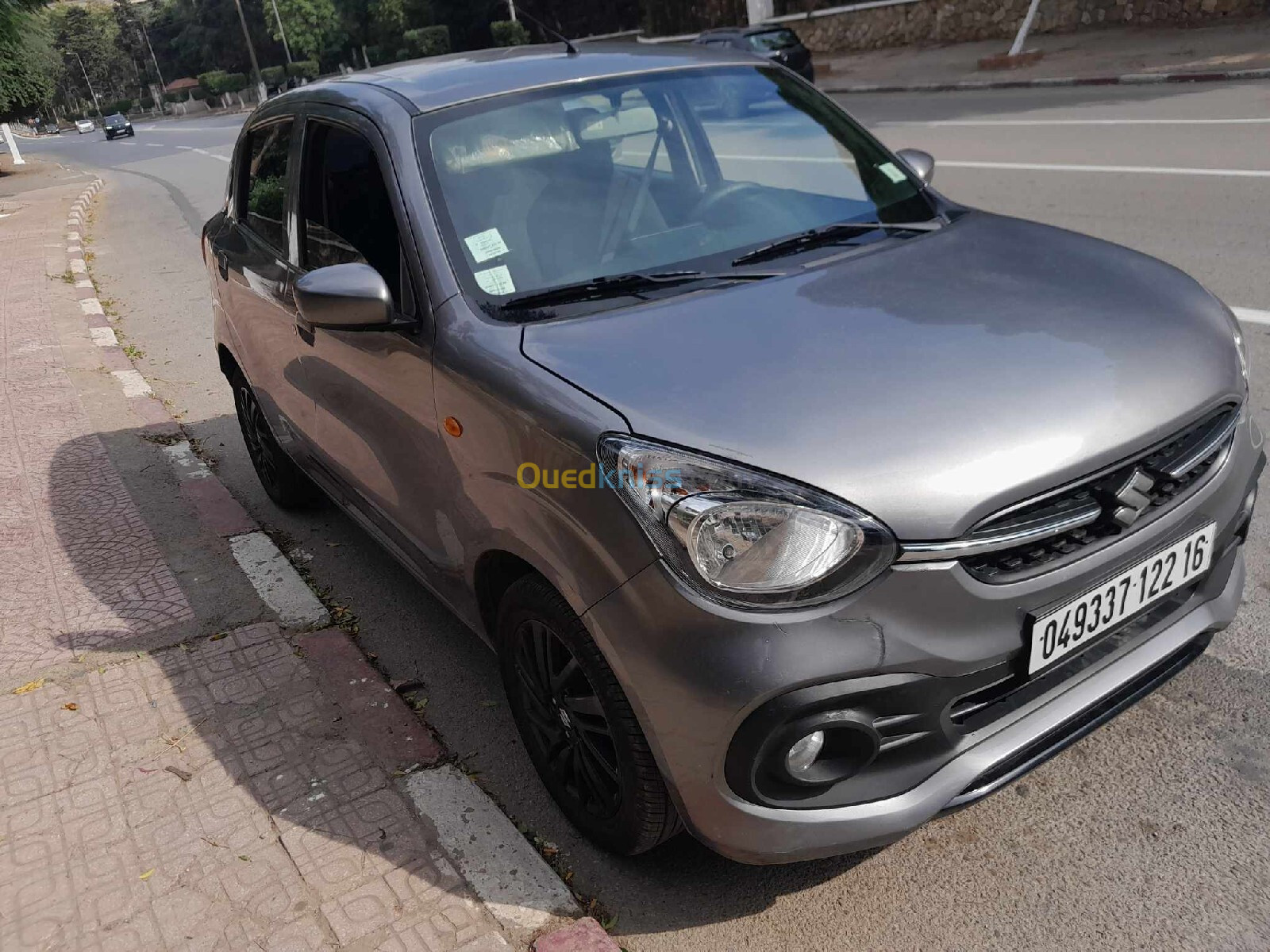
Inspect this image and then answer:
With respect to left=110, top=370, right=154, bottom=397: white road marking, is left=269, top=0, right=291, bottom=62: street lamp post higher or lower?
higher

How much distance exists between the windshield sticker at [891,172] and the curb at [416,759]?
2.23 m

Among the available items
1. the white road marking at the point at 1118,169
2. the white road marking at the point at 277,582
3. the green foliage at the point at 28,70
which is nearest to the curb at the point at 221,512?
the white road marking at the point at 277,582

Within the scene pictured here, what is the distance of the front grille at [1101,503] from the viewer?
2068 millimetres

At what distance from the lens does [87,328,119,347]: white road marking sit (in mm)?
8305

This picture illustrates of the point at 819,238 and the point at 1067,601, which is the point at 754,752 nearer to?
the point at 1067,601

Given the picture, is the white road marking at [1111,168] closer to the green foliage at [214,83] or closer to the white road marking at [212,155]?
the white road marking at [212,155]

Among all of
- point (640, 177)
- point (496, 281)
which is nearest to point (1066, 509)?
point (496, 281)

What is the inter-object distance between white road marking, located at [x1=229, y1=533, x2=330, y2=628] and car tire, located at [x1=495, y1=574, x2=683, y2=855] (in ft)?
4.70

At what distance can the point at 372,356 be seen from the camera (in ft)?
10.1

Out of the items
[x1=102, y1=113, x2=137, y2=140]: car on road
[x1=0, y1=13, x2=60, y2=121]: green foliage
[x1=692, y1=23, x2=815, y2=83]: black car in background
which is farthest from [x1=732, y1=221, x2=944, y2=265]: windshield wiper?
[x1=102, y1=113, x2=137, y2=140]: car on road

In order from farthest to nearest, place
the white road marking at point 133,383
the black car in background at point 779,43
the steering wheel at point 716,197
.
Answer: the black car in background at point 779,43 → the white road marking at point 133,383 → the steering wheel at point 716,197

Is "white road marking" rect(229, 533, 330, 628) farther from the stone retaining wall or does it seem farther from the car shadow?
the stone retaining wall

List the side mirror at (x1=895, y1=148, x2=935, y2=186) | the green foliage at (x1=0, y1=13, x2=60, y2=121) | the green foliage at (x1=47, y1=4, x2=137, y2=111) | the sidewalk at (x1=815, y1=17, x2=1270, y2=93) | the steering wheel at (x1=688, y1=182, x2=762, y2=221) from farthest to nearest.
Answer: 1. the green foliage at (x1=47, y1=4, x2=137, y2=111)
2. the green foliage at (x1=0, y1=13, x2=60, y2=121)
3. the sidewalk at (x1=815, y1=17, x2=1270, y2=93)
4. the side mirror at (x1=895, y1=148, x2=935, y2=186)
5. the steering wheel at (x1=688, y1=182, x2=762, y2=221)

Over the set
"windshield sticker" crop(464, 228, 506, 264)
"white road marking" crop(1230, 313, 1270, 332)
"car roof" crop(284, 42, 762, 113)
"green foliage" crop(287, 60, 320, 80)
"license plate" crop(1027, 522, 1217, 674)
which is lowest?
"green foliage" crop(287, 60, 320, 80)
